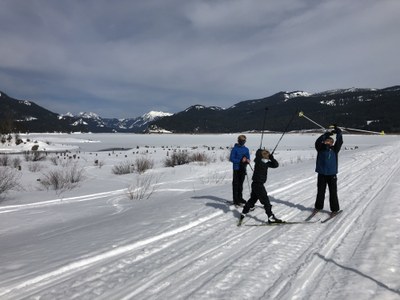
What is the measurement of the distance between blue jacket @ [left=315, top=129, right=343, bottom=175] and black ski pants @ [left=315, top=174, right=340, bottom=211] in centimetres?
13

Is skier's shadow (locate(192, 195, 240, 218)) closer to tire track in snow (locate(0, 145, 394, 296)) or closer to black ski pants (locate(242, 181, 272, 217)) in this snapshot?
black ski pants (locate(242, 181, 272, 217))

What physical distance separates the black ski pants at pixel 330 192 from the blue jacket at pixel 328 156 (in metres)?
0.13

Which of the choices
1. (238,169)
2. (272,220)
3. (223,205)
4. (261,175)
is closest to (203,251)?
(272,220)

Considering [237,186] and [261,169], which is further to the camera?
[237,186]

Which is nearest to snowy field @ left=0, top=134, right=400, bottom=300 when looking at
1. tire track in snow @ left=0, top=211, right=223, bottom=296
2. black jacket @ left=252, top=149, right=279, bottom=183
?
tire track in snow @ left=0, top=211, right=223, bottom=296

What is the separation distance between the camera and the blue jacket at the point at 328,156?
7152 mm

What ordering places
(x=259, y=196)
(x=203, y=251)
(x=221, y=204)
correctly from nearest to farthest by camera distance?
1. (x=203, y=251)
2. (x=259, y=196)
3. (x=221, y=204)

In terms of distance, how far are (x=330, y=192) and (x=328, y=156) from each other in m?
0.75

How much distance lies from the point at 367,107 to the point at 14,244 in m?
188

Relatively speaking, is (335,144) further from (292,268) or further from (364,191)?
(292,268)

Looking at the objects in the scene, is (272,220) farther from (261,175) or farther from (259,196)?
(261,175)

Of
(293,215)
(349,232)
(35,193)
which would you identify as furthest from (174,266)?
(35,193)

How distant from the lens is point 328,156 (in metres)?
7.17

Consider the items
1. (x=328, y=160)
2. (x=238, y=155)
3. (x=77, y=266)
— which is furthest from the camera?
(x=238, y=155)
